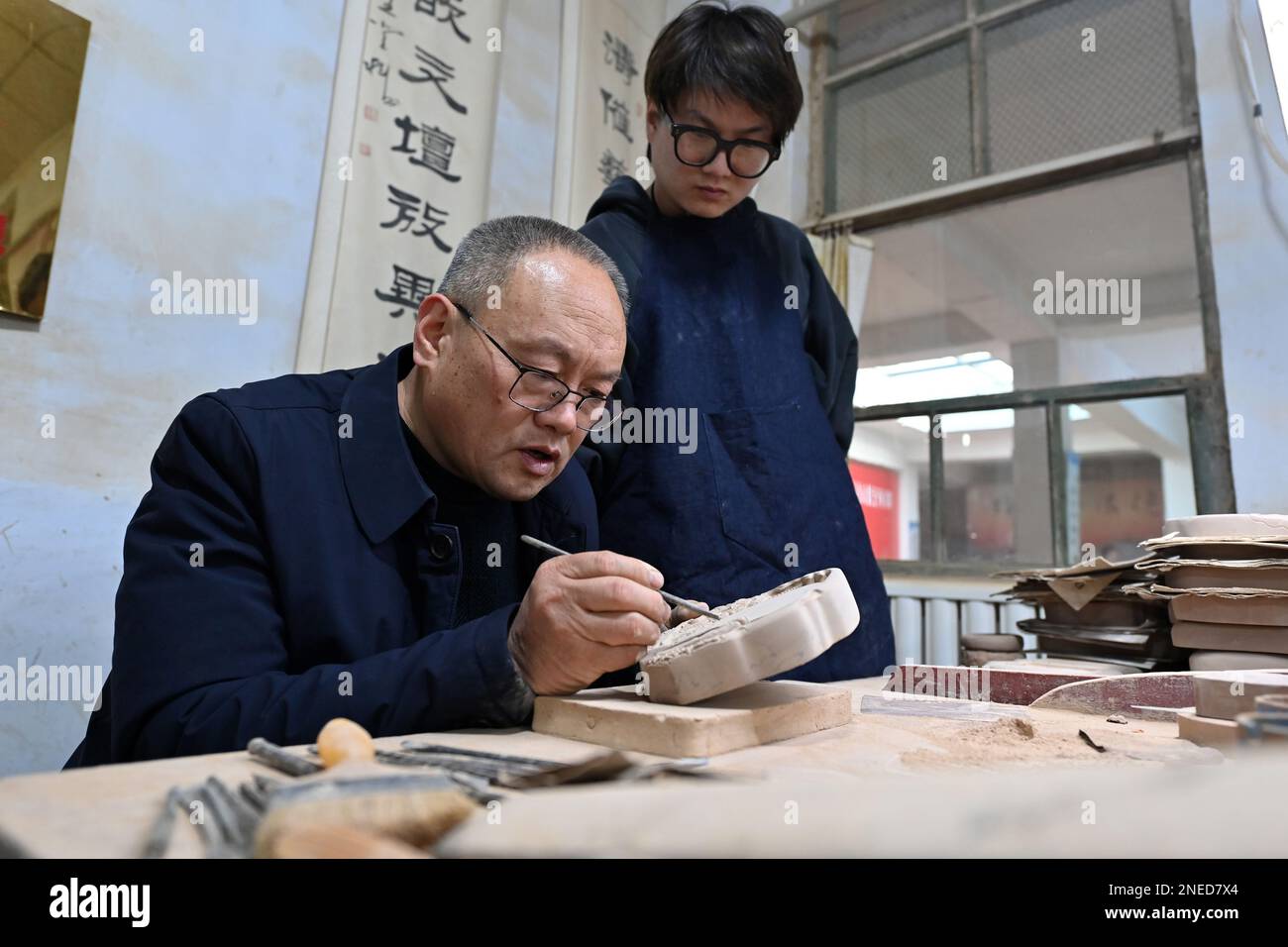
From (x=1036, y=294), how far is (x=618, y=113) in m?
2.47

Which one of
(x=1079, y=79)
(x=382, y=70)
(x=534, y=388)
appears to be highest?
(x=1079, y=79)

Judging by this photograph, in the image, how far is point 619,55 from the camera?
4.47 meters

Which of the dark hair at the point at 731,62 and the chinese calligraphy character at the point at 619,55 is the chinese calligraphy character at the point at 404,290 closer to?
the dark hair at the point at 731,62

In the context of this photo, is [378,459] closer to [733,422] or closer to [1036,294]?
[733,422]

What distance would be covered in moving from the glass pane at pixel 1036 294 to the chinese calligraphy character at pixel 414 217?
2658 millimetres

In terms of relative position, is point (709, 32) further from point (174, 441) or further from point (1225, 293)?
point (1225, 293)

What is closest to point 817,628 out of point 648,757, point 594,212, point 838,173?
point 648,757

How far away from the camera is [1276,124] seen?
3.64 metres

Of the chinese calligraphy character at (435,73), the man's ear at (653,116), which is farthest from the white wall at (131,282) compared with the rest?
the man's ear at (653,116)

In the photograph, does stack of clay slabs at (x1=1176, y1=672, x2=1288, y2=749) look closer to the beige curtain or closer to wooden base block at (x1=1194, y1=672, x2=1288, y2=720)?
wooden base block at (x1=1194, y1=672, x2=1288, y2=720)

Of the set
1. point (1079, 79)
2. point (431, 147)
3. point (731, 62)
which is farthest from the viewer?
point (1079, 79)

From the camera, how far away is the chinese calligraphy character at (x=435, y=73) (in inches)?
132

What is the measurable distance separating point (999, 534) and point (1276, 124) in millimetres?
2261

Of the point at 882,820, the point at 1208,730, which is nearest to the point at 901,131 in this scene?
the point at 1208,730
